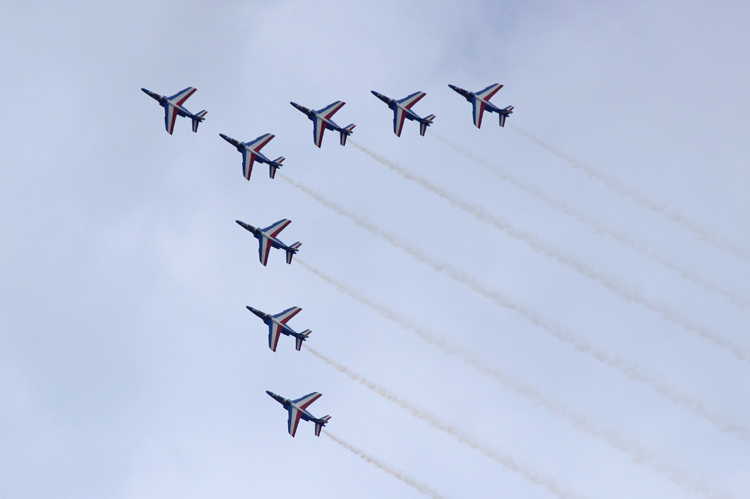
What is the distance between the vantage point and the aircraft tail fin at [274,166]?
103562 mm

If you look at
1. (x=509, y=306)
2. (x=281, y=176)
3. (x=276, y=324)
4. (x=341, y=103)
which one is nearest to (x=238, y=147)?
(x=281, y=176)

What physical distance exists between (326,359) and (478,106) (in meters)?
34.7

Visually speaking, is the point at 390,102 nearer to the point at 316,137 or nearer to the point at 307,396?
the point at 316,137

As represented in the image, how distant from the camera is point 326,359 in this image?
328ft

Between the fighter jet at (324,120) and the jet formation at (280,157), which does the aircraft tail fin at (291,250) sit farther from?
the fighter jet at (324,120)

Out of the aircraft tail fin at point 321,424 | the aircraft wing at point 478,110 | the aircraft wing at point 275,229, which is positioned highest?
the aircraft wing at point 478,110

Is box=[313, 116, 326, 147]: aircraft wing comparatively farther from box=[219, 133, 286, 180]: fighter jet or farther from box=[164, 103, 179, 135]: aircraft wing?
box=[164, 103, 179, 135]: aircraft wing

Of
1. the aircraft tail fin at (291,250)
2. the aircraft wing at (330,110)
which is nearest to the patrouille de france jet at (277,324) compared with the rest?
the aircraft tail fin at (291,250)

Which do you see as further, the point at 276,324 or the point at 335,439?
the point at 276,324

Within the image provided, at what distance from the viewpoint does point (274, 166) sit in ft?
341

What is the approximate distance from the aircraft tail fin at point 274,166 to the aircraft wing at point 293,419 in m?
26.1

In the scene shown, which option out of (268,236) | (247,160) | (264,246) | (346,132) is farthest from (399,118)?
(264,246)

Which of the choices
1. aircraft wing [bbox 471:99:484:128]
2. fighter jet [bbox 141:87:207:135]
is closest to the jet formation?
fighter jet [bbox 141:87:207:135]

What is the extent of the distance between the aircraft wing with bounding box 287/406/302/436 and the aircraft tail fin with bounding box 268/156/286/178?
26.1 meters
